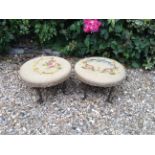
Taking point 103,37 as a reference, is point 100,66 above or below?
below

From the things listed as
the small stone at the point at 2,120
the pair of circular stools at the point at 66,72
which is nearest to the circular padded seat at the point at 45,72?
the pair of circular stools at the point at 66,72

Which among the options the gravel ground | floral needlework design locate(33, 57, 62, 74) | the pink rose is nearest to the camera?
the gravel ground

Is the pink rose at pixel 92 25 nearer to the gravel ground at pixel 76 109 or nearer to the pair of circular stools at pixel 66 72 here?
the pair of circular stools at pixel 66 72

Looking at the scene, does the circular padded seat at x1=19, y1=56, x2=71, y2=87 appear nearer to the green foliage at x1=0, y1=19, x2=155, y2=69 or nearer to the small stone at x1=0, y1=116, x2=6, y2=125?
the small stone at x1=0, y1=116, x2=6, y2=125

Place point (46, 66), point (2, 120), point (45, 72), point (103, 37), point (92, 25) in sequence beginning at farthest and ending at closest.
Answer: point (103, 37)
point (92, 25)
point (46, 66)
point (45, 72)
point (2, 120)

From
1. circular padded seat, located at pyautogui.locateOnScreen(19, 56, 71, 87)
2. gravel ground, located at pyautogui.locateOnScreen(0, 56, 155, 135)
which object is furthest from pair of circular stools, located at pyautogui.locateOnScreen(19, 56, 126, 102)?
gravel ground, located at pyautogui.locateOnScreen(0, 56, 155, 135)

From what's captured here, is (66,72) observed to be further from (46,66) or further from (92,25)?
(92,25)

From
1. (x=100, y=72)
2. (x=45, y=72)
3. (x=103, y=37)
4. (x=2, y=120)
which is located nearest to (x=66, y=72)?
(x=45, y=72)
